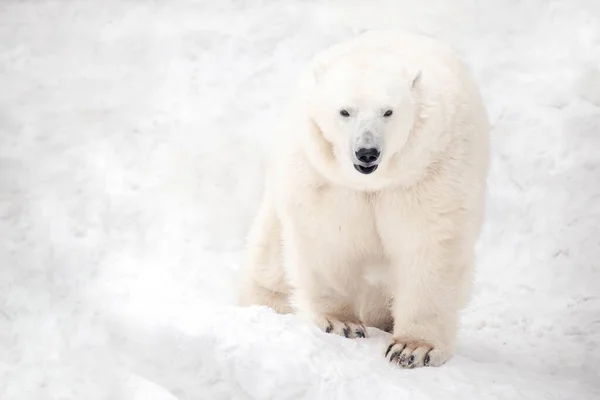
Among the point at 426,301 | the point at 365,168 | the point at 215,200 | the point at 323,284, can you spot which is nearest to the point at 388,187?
the point at 365,168

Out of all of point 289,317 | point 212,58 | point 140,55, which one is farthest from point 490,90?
point 289,317

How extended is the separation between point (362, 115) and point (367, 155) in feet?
0.64

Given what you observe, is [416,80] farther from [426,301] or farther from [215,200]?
[215,200]

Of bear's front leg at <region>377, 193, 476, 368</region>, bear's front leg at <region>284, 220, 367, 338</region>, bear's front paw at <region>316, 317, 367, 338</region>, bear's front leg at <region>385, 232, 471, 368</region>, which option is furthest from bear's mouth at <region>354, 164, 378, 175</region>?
bear's front paw at <region>316, 317, 367, 338</region>

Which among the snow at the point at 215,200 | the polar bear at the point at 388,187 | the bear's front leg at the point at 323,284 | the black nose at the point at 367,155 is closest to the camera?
the black nose at the point at 367,155

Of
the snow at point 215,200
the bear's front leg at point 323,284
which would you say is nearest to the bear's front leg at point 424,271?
the snow at point 215,200

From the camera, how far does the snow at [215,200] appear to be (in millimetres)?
3609

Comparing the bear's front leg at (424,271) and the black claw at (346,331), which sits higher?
the bear's front leg at (424,271)

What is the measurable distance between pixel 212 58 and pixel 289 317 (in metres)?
3.22

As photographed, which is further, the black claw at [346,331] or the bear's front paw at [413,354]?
the black claw at [346,331]

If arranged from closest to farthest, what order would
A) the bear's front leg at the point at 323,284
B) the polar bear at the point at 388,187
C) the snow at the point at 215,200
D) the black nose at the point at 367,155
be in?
the black nose at the point at 367,155 → the polar bear at the point at 388,187 → the snow at the point at 215,200 → the bear's front leg at the point at 323,284

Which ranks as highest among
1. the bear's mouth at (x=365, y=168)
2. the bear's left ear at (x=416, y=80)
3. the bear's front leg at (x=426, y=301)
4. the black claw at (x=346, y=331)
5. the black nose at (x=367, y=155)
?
the bear's left ear at (x=416, y=80)

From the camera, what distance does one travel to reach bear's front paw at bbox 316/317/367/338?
156 inches

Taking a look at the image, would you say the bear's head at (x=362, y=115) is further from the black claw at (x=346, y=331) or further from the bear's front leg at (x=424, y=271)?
the black claw at (x=346, y=331)
